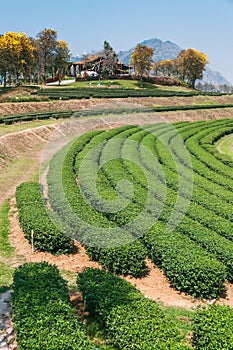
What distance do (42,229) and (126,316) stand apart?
254 inches

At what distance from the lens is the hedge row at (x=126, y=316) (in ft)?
27.3

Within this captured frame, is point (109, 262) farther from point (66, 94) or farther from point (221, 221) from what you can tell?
point (66, 94)

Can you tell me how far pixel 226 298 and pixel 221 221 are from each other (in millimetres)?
4509

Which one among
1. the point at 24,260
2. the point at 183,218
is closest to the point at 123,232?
the point at 183,218

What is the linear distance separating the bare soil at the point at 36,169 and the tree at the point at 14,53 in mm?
9302

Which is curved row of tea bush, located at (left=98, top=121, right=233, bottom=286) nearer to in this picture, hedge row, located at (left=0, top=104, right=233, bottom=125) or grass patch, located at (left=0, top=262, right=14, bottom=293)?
grass patch, located at (left=0, top=262, right=14, bottom=293)

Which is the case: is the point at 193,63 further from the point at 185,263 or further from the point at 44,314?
the point at 44,314

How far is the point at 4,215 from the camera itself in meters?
17.8

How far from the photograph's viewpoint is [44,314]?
8.91m

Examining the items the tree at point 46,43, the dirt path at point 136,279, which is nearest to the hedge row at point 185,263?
the dirt path at point 136,279

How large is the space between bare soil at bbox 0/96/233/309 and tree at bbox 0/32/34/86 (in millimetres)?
9302

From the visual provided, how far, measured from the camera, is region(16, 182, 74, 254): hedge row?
14.3 meters

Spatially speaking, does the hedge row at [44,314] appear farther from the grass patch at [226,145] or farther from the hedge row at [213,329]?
the grass patch at [226,145]

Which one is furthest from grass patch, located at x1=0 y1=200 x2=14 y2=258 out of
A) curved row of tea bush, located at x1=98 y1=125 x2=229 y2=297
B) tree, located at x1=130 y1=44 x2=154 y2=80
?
tree, located at x1=130 y1=44 x2=154 y2=80
